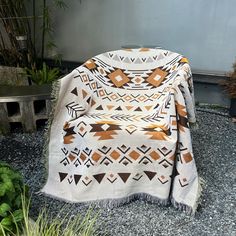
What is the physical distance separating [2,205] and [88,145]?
20.1 inches

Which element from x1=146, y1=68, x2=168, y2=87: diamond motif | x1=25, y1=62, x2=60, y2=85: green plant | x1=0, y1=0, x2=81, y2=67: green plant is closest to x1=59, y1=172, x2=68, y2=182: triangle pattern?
x1=146, y1=68, x2=168, y2=87: diamond motif

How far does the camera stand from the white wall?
8.30 ft

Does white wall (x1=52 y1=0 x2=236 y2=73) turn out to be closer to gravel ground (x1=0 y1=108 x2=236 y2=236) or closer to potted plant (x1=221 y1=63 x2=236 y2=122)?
potted plant (x1=221 y1=63 x2=236 y2=122)

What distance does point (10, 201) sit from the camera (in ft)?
4.49

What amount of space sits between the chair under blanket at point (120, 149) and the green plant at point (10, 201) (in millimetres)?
310

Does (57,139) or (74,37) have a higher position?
(74,37)

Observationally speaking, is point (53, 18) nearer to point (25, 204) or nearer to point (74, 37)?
point (74, 37)

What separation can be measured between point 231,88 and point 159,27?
0.83m

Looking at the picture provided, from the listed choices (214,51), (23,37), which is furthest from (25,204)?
(214,51)

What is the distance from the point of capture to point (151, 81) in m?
1.96

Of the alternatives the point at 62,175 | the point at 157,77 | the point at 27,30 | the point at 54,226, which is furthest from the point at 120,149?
the point at 27,30

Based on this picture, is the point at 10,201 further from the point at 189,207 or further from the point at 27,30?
the point at 27,30

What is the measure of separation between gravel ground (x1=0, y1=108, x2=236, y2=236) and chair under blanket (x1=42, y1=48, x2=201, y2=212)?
0.20ft

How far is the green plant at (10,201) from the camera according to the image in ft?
4.19
